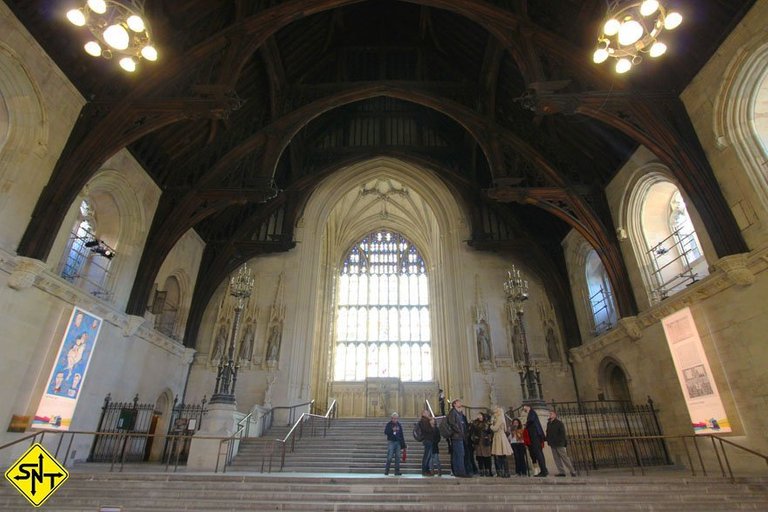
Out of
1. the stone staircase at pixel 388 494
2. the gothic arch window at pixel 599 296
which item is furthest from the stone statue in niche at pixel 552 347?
the stone staircase at pixel 388 494

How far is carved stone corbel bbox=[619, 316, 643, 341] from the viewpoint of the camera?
450 inches

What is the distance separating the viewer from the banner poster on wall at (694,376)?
865cm

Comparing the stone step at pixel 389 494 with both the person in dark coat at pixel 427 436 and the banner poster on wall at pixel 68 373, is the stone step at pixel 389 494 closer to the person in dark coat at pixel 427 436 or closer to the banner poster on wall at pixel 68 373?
the person in dark coat at pixel 427 436

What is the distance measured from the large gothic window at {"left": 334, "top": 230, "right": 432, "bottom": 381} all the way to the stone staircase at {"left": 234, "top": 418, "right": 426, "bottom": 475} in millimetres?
9457

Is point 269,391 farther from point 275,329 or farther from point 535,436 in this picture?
point 535,436

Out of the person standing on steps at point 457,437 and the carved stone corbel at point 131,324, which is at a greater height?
the carved stone corbel at point 131,324

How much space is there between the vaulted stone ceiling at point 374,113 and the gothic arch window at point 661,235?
80 centimetres

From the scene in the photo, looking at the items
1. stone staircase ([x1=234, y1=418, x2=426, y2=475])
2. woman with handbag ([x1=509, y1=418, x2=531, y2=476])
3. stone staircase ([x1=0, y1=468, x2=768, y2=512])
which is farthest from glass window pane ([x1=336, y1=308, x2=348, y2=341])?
stone staircase ([x1=0, y1=468, x2=768, y2=512])

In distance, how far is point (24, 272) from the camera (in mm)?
8359

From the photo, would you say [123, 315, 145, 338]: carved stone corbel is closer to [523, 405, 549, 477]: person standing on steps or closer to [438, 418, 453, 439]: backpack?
[438, 418, 453, 439]: backpack

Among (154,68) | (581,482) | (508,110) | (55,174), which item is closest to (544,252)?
(508,110)

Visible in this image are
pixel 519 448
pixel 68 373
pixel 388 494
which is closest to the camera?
pixel 388 494

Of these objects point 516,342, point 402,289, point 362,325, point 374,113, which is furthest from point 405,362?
point 374,113

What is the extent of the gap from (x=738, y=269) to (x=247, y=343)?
1555 centimetres
